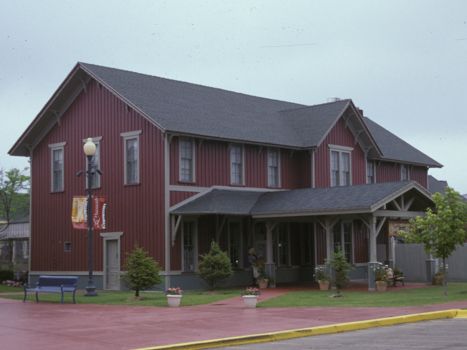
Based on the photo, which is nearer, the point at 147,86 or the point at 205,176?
the point at 205,176

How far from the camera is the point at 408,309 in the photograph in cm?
2111

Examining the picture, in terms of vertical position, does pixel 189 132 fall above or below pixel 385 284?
above

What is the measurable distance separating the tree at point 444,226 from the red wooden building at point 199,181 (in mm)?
2376

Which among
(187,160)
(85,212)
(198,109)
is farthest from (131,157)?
(198,109)

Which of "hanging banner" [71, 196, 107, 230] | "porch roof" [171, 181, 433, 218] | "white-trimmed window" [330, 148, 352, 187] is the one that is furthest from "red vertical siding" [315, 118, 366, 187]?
"hanging banner" [71, 196, 107, 230]

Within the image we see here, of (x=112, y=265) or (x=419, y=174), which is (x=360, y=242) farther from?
(x=112, y=265)

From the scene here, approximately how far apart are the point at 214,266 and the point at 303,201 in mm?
4699

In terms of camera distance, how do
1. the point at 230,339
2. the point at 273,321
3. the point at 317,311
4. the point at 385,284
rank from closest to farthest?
the point at 230,339, the point at 273,321, the point at 317,311, the point at 385,284

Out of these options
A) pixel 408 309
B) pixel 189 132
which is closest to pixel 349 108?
pixel 189 132

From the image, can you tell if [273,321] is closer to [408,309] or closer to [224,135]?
[408,309]

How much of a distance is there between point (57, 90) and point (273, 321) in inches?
748

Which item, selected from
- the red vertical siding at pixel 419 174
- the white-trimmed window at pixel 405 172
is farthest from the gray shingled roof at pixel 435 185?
the white-trimmed window at pixel 405 172

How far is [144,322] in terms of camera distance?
1883 cm

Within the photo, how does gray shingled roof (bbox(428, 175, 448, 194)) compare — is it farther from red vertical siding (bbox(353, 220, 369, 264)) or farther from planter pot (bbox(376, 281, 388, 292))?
planter pot (bbox(376, 281, 388, 292))
